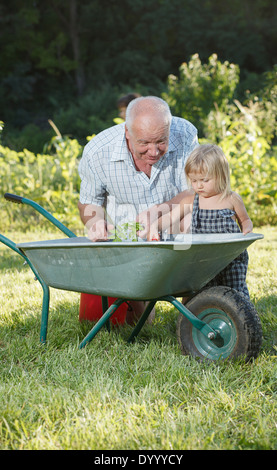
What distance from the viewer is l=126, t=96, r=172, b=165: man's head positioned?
2.39 meters

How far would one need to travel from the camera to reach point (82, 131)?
16609mm

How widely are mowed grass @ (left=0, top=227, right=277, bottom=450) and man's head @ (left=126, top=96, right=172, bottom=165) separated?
84cm

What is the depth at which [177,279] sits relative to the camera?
82.7 inches

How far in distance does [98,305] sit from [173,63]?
61.8 feet

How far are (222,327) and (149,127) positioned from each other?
90 cm

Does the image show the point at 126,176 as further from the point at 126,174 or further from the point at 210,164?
the point at 210,164

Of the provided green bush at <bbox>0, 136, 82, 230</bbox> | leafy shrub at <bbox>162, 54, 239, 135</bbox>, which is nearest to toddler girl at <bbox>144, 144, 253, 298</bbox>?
green bush at <bbox>0, 136, 82, 230</bbox>

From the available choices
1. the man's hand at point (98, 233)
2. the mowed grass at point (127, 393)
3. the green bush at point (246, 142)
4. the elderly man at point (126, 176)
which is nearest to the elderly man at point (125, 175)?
the elderly man at point (126, 176)

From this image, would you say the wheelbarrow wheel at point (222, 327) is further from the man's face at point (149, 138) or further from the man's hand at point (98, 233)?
the man's face at point (149, 138)

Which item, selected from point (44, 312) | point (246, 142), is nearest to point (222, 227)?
point (44, 312)

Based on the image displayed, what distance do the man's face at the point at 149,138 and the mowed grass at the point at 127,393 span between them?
83cm

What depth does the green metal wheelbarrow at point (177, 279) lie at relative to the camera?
197cm

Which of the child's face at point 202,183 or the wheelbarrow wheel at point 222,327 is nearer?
the wheelbarrow wheel at point 222,327

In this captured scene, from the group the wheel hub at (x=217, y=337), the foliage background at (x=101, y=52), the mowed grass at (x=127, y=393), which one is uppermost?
the foliage background at (x=101, y=52)
